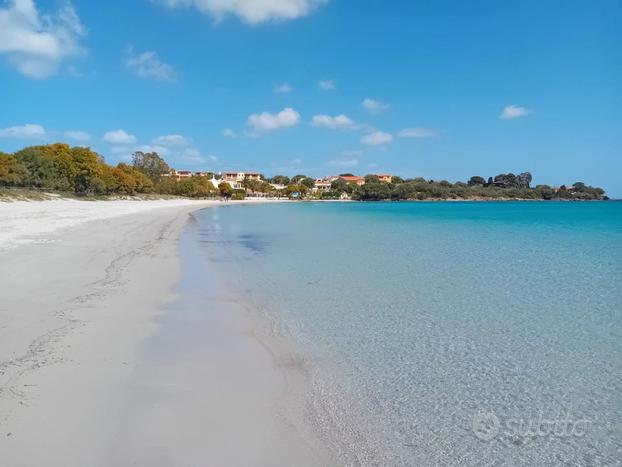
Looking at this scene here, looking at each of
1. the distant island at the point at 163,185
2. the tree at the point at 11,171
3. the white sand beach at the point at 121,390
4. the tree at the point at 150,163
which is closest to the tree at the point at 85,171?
the distant island at the point at 163,185

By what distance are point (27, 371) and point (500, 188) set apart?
701 ft

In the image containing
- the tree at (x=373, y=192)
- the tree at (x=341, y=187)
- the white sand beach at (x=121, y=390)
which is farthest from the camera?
the tree at (x=341, y=187)

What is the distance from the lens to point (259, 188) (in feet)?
486

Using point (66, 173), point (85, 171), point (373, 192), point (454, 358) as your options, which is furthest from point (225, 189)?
point (454, 358)

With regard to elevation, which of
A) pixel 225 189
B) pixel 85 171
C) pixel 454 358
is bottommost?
pixel 454 358

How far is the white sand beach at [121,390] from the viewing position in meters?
3.19

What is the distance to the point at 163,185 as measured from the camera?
101438 mm

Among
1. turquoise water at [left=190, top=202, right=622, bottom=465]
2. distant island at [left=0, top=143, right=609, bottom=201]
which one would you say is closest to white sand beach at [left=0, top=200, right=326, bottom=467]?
turquoise water at [left=190, top=202, right=622, bottom=465]

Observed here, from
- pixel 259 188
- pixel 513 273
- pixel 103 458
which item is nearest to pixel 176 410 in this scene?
pixel 103 458
